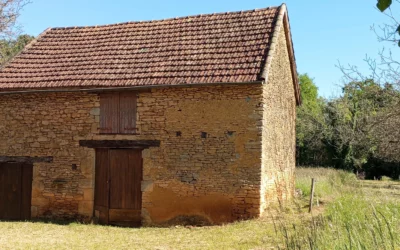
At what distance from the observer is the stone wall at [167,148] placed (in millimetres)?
10875

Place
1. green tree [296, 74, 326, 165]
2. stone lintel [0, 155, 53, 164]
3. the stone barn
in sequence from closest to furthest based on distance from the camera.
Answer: the stone barn < stone lintel [0, 155, 53, 164] < green tree [296, 74, 326, 165]

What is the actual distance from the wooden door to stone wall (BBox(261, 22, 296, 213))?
7030 mm

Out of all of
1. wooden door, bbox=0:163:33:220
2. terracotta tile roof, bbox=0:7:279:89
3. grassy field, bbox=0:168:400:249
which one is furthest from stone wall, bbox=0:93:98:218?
grassy field, bbox=0:168:400:249

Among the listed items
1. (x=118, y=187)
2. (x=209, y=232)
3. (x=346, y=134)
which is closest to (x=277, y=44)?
(x=209, y=232)

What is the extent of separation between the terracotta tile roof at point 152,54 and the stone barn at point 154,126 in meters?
0.04

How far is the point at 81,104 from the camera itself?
1230 cm

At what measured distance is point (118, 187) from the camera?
12.0 m

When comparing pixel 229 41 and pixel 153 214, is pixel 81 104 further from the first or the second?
pixel 229 41

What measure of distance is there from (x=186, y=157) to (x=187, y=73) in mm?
2309

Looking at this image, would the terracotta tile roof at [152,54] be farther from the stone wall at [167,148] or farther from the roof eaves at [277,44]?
the stone wall at [167,148]

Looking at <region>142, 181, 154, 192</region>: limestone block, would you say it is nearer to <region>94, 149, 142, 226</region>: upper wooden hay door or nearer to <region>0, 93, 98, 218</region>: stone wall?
<region>94, 149, 142, 226</region>: upper wooden hay door

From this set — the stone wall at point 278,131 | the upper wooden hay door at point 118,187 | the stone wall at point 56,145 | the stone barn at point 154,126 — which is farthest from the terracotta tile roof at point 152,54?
the upper wooden hay door at point 118,187

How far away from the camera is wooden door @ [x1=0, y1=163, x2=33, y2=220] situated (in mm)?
12688

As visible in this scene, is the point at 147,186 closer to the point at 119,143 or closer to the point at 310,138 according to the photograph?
the point at 119,143
